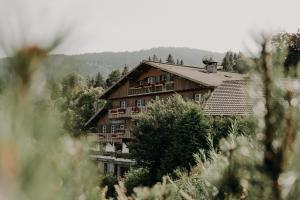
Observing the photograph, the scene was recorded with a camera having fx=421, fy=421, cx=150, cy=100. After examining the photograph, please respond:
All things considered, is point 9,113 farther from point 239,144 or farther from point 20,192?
point 239,144

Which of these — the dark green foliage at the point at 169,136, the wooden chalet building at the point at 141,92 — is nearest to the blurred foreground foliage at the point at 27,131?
the dark green foliage at the point at 169,136

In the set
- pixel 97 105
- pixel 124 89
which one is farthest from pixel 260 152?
pixel 97 105

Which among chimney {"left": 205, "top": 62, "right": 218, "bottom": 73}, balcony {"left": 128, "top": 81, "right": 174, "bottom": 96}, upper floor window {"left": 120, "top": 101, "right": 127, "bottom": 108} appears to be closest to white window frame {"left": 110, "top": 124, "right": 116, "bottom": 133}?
upper floor window {"left": 120, "top": 101, "right": 127, "bottom": 108}

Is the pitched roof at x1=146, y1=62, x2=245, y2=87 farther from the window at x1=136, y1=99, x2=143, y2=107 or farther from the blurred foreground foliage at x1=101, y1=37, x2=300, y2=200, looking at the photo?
the blurred foreground foliage at x1=101, y1=37, x2=300, y2=200

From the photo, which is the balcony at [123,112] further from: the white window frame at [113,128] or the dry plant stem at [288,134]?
the dry plant stem at [288,134]

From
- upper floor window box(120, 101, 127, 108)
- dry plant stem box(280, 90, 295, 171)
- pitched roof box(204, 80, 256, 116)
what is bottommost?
upper floor window box(120, 101, 127, 108)

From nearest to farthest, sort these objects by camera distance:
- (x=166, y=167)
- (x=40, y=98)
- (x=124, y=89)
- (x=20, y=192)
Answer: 1. (x=20, y=192)
2. (x=40, y=98)
3. (x=166, y=167)
4. (x=124, y=89)

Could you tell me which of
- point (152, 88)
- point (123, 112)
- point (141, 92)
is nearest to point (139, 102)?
point (141, 92)

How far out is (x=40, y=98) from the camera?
1.21 meters

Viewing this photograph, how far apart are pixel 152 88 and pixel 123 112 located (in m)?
4.13

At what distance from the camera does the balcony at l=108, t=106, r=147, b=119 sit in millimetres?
38438

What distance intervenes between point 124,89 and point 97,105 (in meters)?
27.2

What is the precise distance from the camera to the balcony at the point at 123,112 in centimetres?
3844

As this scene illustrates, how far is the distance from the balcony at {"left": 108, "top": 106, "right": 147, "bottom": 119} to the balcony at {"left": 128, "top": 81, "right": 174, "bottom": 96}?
1988 mm
